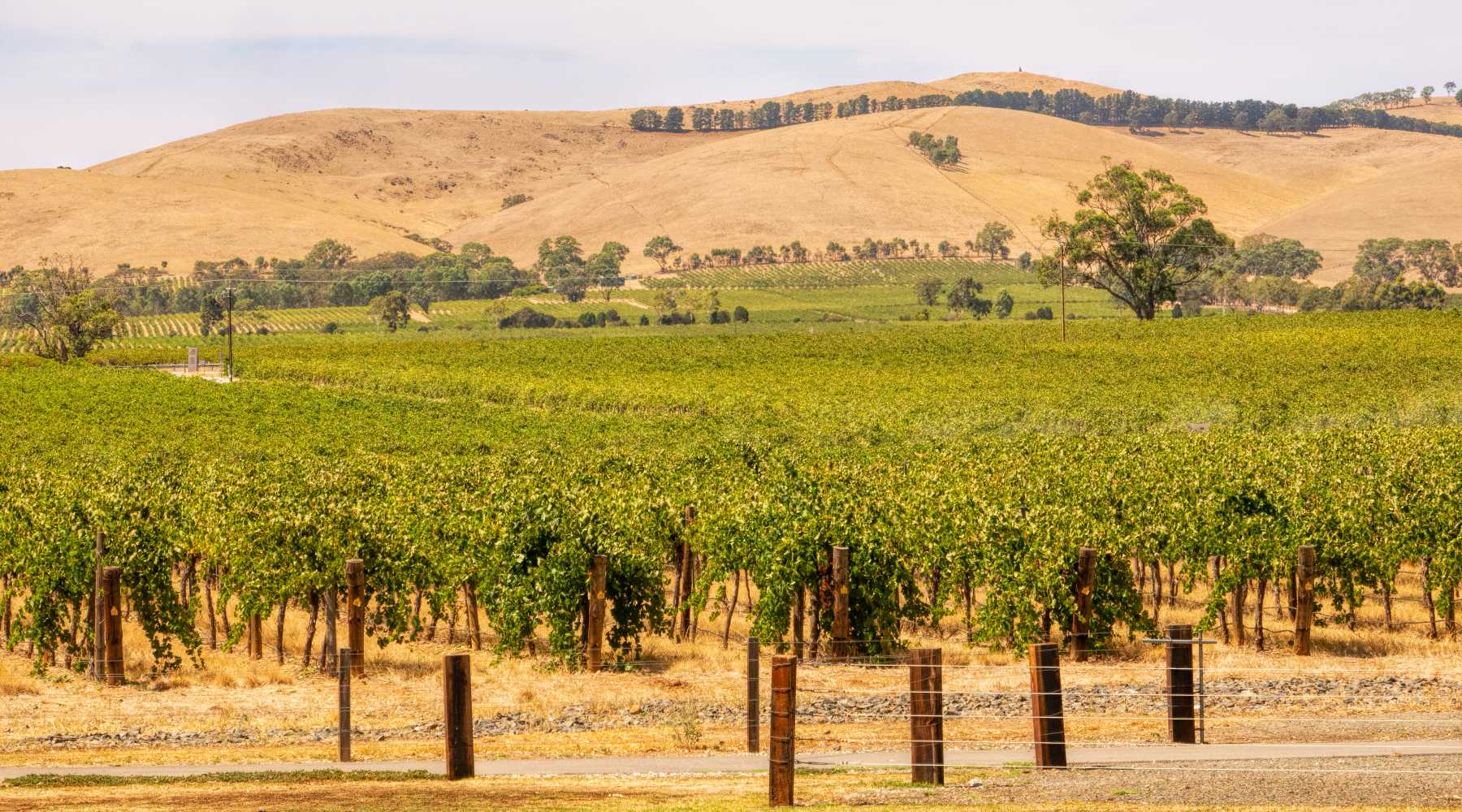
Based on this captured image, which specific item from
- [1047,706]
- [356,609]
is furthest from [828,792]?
[356,609]

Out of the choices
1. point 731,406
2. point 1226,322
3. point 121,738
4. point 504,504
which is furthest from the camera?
point 1226,322

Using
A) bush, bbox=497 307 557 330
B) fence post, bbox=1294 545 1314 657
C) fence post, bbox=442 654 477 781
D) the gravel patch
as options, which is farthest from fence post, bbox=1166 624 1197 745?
bush, bbox=497 307 557 330

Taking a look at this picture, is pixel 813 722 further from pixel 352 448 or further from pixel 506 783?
pixel 352 448

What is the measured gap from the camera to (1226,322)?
107188 mm

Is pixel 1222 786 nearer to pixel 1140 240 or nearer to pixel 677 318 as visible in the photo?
pixel 1140 240

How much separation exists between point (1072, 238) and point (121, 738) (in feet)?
367

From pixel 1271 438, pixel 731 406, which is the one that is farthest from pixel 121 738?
pixel 731 406

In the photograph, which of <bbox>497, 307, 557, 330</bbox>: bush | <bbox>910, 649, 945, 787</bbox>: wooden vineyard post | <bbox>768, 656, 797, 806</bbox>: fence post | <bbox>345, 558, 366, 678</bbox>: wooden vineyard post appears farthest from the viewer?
<bbox>497, 307, 557, 330</bbox>: bush

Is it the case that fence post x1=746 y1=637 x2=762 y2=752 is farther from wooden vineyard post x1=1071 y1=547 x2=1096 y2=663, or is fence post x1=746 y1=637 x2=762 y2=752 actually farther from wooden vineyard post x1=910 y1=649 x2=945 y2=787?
wooden vineyard post x1=1071 y1=547 x2=1096 y2=663

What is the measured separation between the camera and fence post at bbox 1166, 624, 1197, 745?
16688 mm

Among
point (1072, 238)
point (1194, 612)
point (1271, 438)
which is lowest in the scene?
point (1194, 612)

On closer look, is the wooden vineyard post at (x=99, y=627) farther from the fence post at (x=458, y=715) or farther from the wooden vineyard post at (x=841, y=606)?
the wooden vineyard post at (x=841, y=606)

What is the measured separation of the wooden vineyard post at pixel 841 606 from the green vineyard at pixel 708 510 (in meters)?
0.45

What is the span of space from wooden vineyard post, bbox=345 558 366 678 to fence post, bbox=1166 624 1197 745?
12.6 metres
